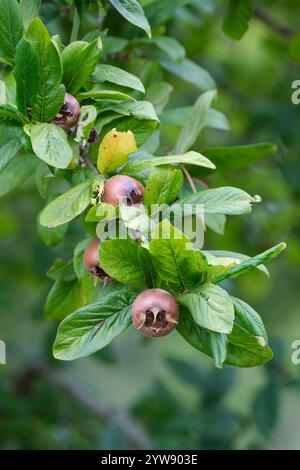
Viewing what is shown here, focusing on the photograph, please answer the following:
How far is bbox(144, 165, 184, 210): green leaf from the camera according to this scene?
2.89 ft

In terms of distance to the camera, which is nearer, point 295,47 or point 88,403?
point 295,47

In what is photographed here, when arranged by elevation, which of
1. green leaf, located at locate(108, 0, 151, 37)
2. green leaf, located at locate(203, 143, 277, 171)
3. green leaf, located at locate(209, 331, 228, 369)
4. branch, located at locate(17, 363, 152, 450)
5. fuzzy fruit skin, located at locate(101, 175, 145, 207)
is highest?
green leaf, located at locate(108, 0, 151, 37)

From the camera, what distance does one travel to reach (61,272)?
1054 mm

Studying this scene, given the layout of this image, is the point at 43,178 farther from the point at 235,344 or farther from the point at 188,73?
the point at 188,73

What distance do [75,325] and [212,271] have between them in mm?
163

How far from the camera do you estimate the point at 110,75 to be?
0.95 m

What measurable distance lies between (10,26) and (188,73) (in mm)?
482

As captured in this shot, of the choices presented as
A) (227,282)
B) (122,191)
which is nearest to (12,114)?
(122,191)

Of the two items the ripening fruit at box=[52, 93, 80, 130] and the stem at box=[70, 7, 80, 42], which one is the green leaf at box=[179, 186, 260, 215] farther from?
the stem at box=[70, 7, 80, 42]

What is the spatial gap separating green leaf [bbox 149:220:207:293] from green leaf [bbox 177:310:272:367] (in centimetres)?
4

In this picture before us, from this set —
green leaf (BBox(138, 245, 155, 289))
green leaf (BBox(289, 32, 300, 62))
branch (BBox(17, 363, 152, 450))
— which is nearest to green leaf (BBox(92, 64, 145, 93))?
green leaf (BBox(138, 245, 155, 289))
